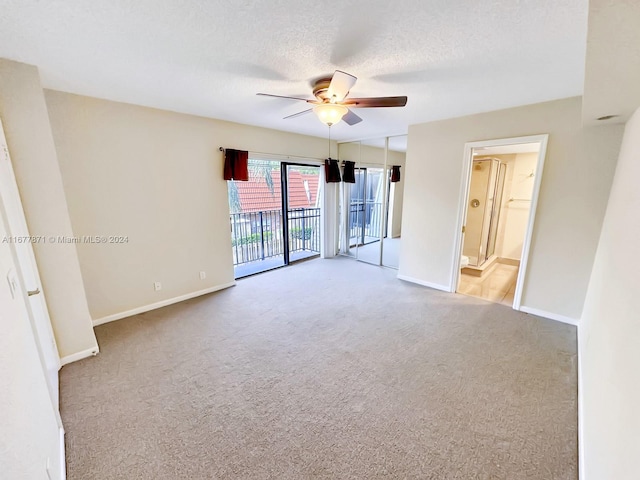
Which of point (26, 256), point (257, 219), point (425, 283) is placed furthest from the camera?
point (257, 219)

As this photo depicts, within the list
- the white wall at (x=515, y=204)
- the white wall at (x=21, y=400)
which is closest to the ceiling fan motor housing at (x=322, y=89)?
the white wall at (x=21, y=400)


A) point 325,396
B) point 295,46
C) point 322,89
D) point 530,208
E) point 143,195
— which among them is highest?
point 295,46

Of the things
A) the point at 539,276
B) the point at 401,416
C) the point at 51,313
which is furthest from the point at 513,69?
the point at 51,313

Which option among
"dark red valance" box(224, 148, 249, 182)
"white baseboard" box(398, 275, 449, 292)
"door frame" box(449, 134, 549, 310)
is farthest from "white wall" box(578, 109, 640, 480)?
"dark red valance" box(224, 148, 249, 182)

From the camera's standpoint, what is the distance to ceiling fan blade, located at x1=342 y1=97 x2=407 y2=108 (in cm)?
195

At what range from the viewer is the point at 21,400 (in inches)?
39.8

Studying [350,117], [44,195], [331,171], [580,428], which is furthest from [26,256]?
[331,171]

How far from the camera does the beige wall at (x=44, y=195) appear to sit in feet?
6.13

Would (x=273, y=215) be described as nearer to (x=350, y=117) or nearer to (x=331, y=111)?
(x=350, y=117)

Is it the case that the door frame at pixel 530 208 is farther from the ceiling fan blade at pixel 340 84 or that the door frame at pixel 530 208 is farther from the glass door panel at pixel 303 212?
the glass door panel at pixel 303 212

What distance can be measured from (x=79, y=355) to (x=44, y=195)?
1.40 m

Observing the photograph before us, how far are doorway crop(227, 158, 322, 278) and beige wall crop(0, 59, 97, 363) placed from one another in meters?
2.25

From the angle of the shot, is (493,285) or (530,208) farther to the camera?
(493,285)

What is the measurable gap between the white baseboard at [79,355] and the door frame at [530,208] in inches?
164
